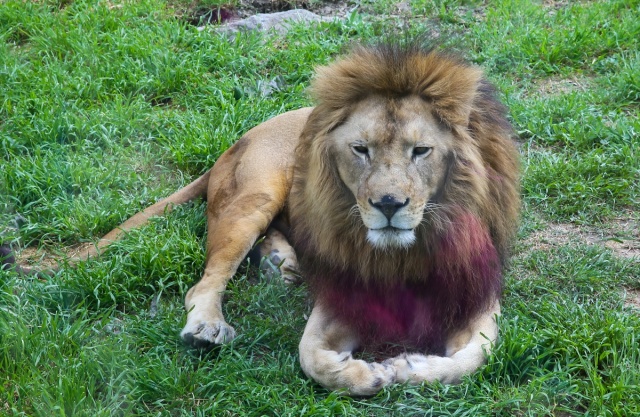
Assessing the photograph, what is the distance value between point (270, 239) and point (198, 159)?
104cm

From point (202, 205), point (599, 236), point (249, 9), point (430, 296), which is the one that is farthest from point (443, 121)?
point (249, 9)

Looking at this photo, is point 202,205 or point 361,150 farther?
point 202,205

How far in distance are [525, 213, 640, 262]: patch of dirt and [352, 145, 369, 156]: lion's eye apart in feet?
4.94

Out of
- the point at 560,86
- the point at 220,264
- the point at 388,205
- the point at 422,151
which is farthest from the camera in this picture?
the point at 560,86

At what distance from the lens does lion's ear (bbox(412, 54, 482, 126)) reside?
367 centimetres

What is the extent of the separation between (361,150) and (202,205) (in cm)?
178

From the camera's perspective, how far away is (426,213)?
142 inches

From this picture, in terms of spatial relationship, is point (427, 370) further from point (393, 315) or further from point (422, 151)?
point (422, 151)

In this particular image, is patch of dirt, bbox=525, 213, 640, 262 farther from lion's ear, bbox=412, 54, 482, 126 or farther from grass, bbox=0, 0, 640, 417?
lion's ear, bbox=412, 54, 482, 126

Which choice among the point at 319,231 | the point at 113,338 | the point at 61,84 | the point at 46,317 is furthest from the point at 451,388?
the point at 61,84

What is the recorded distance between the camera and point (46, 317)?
13.6 feet

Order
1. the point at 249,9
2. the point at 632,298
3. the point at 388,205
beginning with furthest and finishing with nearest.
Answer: the point at 249,9, the point at 632,298, the point at 388,205

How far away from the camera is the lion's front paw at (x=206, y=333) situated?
4055 millimetres

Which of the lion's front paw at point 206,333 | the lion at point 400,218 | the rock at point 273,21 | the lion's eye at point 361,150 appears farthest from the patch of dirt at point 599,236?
the rock at point 273,21
